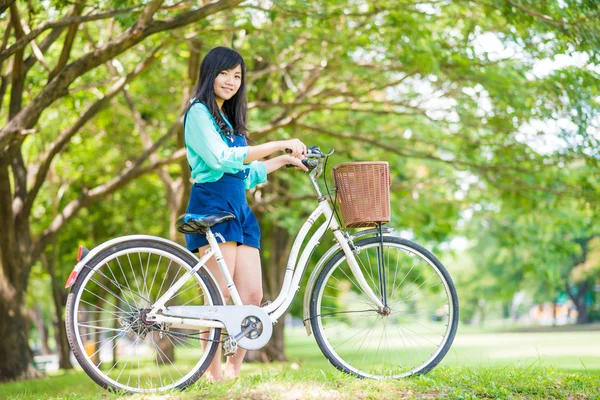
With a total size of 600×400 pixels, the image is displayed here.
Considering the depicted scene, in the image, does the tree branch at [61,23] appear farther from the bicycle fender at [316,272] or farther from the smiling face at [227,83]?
the bicycle fender at [316,272]

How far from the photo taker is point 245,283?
14.9ft

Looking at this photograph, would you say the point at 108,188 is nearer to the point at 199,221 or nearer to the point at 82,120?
the point at 82,120

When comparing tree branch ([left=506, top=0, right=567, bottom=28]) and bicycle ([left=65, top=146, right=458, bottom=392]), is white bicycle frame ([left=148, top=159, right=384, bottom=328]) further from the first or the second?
tree branch ([left=506, top=0, right=567, bottom=28])

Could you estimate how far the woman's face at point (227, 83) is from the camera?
14.7ft

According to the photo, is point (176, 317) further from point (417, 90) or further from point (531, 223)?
point (531, 223)

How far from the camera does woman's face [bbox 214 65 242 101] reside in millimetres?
4492

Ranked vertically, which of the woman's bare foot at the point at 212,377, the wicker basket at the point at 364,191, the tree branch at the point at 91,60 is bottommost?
A: the woman's bare foot at the point at 212,377

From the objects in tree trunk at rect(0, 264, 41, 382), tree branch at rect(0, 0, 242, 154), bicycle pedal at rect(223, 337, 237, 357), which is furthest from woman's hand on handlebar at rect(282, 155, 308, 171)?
tree trunk at rect(0, 264, 41, 382)

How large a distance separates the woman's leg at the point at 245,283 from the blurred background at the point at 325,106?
213 centimetres

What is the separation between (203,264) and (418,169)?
43.9 ft

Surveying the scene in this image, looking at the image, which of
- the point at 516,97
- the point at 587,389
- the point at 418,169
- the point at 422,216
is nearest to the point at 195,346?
the point at 587,389

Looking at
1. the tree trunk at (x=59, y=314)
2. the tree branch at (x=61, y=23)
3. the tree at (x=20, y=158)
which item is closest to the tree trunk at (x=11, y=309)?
the tree at (x=20, y=158)

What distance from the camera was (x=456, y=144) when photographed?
13953 mm

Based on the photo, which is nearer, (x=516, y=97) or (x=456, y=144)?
(x=516, y=97)
